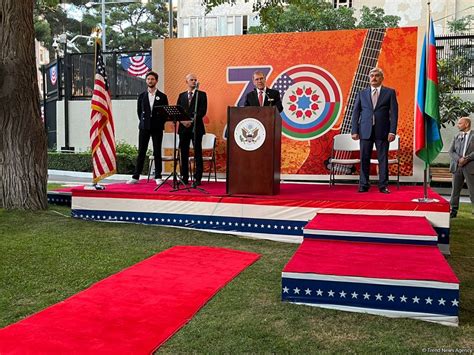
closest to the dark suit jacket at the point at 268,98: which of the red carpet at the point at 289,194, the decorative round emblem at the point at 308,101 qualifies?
the red carpet at the point at 289,194

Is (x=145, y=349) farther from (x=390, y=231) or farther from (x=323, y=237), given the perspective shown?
(x=390, y=231)

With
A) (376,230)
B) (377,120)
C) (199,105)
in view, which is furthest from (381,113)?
(199,105)

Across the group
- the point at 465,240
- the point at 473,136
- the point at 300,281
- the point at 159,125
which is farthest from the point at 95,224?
the point at 473,136

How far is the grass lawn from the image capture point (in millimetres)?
2961

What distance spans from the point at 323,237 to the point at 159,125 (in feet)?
13.0

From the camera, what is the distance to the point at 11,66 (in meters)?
7.44

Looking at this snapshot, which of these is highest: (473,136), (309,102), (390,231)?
(309,102)

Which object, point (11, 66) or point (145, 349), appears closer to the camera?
point (145, 349)

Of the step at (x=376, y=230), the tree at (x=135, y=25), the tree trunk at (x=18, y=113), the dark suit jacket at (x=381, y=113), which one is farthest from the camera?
the tree at (x=135, y=25)

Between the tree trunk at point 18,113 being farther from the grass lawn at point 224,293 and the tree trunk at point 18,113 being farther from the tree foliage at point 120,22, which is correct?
the tree foliage at point 120,22

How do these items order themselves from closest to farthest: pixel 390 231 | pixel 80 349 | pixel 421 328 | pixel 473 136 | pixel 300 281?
pixel 80 349 → pixel 421 328 → pixel 300 281 → pixel 390 231 → pixel 473 136

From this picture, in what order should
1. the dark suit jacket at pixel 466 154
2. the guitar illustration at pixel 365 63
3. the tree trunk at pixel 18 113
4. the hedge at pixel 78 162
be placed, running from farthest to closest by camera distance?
the hedge at pixel 78 162 → the guitar illustration at pixel 365 63 → the dark suit jacket at pixel 466 154 → the tree trunk at pixel 18 113

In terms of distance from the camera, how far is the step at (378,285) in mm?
3311

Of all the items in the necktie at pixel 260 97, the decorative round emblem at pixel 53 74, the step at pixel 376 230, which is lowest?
the step at pixel 376 230
